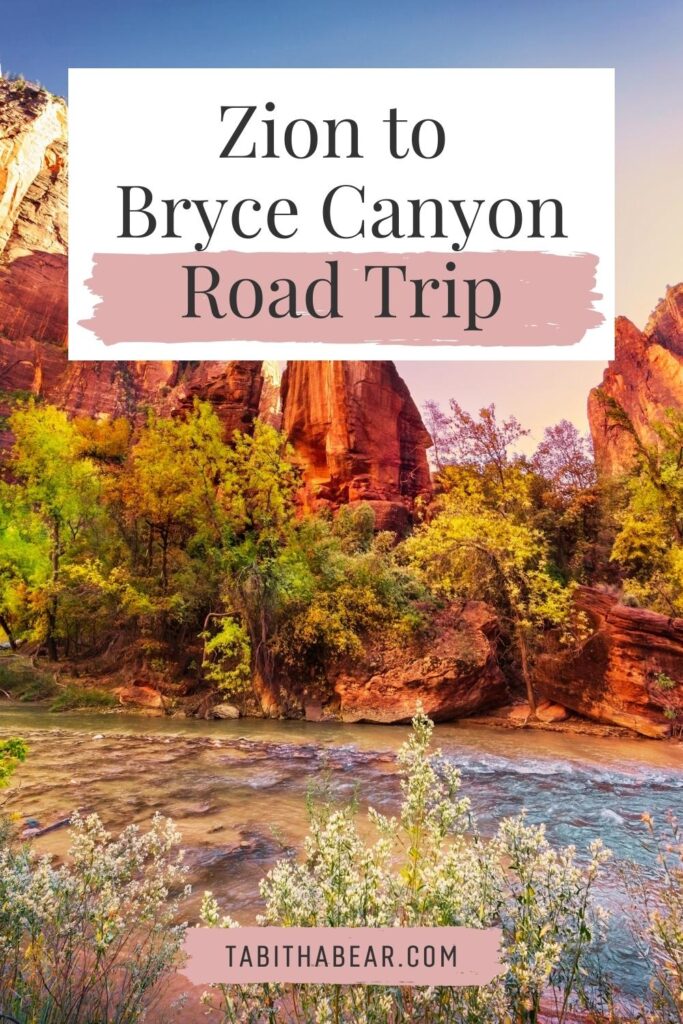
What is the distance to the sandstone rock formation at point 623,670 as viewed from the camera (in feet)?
47.2

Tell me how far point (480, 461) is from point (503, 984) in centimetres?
2043

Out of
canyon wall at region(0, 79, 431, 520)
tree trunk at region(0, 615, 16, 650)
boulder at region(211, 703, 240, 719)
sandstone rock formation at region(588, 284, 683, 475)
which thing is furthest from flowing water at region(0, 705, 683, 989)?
sandstone rock formation at region(588, 284, 683, 475)

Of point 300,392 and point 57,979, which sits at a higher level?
point 300,392

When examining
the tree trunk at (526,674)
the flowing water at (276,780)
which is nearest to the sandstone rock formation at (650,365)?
the tree trunk at (526,674)

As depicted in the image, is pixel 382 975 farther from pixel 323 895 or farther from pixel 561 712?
pixel 561 712

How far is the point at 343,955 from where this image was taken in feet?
7.61

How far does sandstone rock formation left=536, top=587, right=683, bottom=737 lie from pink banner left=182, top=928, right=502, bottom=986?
14.2 meters

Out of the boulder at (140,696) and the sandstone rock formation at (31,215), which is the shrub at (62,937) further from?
the sandstone rock formation at (31,215)

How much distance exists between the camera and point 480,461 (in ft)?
72.0

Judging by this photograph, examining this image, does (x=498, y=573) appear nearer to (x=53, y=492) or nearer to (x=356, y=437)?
(x=53, y=492)

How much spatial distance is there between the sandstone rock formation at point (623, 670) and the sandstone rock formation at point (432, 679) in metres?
1.89

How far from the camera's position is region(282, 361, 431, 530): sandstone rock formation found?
3369 cm

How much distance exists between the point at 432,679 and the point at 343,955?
14610 millimetres

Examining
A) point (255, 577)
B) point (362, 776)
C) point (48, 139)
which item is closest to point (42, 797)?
point (362, 776)
